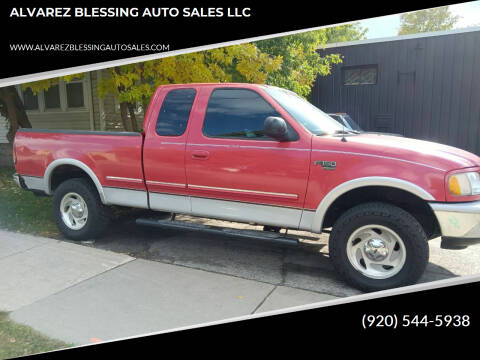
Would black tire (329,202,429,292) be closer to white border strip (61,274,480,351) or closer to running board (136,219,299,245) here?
white border strip (61,274,480,351)

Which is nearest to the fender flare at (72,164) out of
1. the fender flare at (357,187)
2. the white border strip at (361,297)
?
the white border strip at (361,297)

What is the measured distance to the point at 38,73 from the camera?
6672 mm

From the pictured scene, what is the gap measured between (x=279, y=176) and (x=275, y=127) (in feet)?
1.66

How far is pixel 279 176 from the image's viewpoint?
4148mm

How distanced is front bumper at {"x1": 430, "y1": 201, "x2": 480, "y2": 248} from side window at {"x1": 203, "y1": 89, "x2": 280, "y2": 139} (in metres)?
1.83

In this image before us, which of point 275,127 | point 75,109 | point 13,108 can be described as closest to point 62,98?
point 75,109

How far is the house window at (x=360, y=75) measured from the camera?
47.8 ft

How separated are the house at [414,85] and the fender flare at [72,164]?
1166 centimetres

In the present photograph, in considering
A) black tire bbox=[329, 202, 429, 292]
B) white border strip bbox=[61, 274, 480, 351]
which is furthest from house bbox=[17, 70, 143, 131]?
white border strip bbox=[61, 274, 480, 351]

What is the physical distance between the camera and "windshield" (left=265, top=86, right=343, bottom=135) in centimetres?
432

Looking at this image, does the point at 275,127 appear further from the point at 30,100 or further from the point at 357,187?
the point at 30,100

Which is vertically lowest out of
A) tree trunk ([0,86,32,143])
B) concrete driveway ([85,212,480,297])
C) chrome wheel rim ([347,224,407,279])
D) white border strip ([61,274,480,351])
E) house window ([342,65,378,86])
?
concrete driveway ([85,212,480,297])

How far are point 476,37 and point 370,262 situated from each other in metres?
11.7

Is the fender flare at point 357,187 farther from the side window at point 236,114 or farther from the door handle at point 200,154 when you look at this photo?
the door handle at point 200,154
